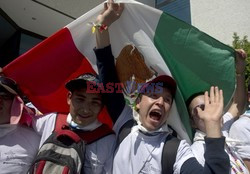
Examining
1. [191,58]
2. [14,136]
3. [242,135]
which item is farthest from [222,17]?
[14,136]

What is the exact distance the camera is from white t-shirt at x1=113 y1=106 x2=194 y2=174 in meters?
1.47

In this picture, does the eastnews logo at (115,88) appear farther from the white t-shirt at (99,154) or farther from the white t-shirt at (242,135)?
the white t-shirt at (242,135)

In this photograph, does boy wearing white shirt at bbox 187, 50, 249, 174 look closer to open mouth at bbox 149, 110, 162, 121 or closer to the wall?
open mouth at bbox 149, 110, 162, 121

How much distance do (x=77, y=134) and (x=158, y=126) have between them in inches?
21.0

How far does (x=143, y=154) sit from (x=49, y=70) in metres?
1.17

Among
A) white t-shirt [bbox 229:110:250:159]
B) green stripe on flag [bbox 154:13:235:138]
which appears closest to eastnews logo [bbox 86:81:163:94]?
green stripe on flag [bbox 154:13:235:138]

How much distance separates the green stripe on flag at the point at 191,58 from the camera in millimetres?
2092

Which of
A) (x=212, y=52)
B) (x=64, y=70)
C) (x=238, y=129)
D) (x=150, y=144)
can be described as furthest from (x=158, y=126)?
(x=64, y=70)

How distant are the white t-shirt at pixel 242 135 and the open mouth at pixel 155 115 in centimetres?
73

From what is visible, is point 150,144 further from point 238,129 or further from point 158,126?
point 238,129

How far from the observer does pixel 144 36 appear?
2092 millimetres

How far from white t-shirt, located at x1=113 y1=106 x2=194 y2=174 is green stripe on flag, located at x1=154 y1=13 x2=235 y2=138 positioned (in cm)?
63

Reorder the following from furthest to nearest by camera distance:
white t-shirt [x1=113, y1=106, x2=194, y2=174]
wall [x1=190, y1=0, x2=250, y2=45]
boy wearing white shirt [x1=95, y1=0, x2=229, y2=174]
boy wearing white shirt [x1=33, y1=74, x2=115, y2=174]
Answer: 1. wall [x1=190, y1=0, x2=250, y2=45]
2. boy wearing white shirt [x1=33, y1=74, x2=115, y2=174]
3. white t-shirt [x1=113, y1=106, x2=194, y2=174]
4. boy wearing white shirt [x1=95, y1=0, x2=229, y2=174]

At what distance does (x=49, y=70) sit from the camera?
2.21m
